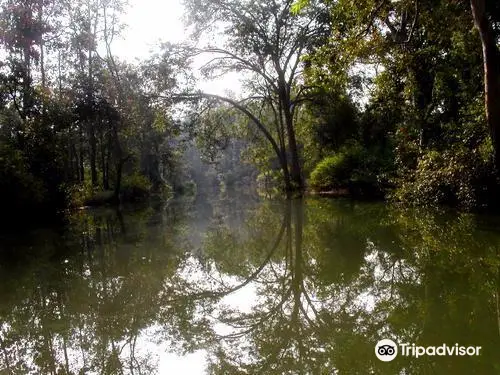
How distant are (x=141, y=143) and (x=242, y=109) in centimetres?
2137

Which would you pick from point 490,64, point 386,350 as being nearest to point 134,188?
point 490,64

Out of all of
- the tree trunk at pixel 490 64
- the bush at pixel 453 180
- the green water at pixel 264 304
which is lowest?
the green water at pixel 264 304

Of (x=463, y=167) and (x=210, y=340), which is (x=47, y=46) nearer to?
(x=463, y=167)

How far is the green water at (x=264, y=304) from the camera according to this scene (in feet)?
11.5

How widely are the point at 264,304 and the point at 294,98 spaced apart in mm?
22562

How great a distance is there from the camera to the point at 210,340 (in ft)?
13.4

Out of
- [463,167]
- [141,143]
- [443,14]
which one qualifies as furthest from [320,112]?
[141,143]

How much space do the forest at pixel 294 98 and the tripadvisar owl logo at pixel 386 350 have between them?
263 inches

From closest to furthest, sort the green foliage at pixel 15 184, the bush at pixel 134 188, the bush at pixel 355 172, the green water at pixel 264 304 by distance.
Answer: the green water at pixel 264 304
the green foliage at pixel 15 184
the bush at pixel 355 172
the bush at pixel 134 188

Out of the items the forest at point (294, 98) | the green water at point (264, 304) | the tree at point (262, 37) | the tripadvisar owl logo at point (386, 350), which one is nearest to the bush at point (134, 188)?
the forest at point (294, 98)

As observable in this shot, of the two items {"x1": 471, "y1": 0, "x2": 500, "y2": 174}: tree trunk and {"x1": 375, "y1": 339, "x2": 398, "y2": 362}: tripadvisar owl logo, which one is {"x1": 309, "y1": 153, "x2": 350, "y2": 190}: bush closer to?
{"x1": 471, "y1": 0, "x2": 500, "y2": 174}: tree trunk

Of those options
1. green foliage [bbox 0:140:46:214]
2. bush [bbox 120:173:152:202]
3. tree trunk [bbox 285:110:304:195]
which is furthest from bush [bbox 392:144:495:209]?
bush [bbox 120:173:152:202]

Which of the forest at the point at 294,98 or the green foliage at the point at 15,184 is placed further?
the green foliage at the point at 15,184

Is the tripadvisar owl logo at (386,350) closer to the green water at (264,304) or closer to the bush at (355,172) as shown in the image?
the green water at (264,304)
